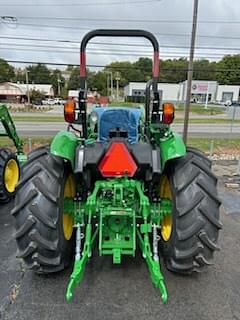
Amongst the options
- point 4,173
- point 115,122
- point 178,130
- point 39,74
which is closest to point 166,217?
point 115,122

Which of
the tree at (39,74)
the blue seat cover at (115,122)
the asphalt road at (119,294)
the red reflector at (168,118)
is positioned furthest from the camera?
the tree at (39,74)

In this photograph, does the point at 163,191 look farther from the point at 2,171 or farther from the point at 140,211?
the point at 2,171

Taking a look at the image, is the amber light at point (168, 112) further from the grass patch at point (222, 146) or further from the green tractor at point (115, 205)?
the grass patch at point (222, 146)

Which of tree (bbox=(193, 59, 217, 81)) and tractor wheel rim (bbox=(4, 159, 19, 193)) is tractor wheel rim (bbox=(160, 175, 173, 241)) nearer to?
tractor wheel rim (bbox=(4, 159, 19, 193))

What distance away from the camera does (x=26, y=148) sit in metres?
9.89

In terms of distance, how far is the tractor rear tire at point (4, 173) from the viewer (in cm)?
463

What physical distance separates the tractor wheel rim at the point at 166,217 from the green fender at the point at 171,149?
0.36 metres

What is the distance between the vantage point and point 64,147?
2.56 m

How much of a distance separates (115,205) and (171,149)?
2.31 ft

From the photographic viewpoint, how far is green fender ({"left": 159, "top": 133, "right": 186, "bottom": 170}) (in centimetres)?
246

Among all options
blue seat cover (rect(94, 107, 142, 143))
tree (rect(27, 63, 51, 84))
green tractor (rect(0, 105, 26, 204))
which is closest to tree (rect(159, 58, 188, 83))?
tree (rect(27, 63, 51, 84))

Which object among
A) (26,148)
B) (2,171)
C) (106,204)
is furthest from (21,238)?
(26,148)

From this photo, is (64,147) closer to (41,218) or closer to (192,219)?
(41,218)

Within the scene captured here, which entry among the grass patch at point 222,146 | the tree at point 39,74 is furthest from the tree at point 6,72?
the grass patch at point 222,146
